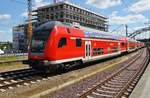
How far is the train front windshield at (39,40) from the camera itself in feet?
54.9

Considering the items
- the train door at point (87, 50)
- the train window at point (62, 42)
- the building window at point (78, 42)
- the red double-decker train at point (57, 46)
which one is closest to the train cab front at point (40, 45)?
the red double-decker train at point (57, 46)

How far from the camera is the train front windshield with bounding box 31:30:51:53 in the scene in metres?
16.7

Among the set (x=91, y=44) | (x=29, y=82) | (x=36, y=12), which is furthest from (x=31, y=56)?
(x=36, y=12)

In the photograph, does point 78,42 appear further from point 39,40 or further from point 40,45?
point 40,45

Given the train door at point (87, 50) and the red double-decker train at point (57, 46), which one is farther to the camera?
the train door at point (87, 50)

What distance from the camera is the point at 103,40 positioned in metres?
27.4

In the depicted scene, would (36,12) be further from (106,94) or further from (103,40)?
(106,94)

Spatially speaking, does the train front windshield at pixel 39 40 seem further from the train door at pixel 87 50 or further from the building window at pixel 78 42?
the train door at pixel 87 50

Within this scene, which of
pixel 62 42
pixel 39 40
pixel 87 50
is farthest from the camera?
pixel 87 50

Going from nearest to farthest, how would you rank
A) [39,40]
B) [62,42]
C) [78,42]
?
[39,40]
[62,42]
[78,42]

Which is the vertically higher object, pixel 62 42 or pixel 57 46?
pixel 62 42

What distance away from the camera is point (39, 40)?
17.0 m

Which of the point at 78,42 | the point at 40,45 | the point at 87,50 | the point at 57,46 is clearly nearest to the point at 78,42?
the point at 78,42

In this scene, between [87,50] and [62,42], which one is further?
[87,50]
